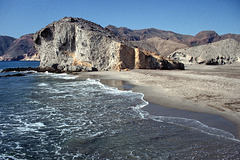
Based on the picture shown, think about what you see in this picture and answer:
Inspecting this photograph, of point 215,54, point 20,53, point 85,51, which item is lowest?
point 85,51

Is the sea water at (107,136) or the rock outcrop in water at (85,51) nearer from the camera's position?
the sea water at (107,136)

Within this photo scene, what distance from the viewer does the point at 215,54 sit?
1873 inches

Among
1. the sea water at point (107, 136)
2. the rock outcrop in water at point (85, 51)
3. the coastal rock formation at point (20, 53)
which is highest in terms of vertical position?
the coastal rock formation at point (20, 53)

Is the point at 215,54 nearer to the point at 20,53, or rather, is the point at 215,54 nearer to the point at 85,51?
the point at 85,51

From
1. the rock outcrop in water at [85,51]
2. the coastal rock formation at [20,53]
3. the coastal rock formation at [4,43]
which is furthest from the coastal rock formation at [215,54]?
the coastal rock formation at [4,43]

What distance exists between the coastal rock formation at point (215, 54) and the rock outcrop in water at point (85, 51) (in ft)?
66.3

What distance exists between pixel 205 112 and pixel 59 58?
3056cm

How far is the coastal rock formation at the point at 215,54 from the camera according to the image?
4653 centimetres

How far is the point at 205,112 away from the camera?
21.8 feet

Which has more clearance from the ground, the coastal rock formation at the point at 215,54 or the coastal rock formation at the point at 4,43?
the coastal rock formation at the point at 4,43

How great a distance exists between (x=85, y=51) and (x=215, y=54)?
34.1 m

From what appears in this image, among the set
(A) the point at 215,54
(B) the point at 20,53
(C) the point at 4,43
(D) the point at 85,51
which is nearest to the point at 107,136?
(D) the point at 85,51

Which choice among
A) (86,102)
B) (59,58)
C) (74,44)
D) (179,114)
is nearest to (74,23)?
(74,44)

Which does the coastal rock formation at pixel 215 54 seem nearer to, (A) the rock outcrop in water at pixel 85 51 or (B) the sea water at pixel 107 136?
(A) the rock outcrop in water at pixel 85 51
